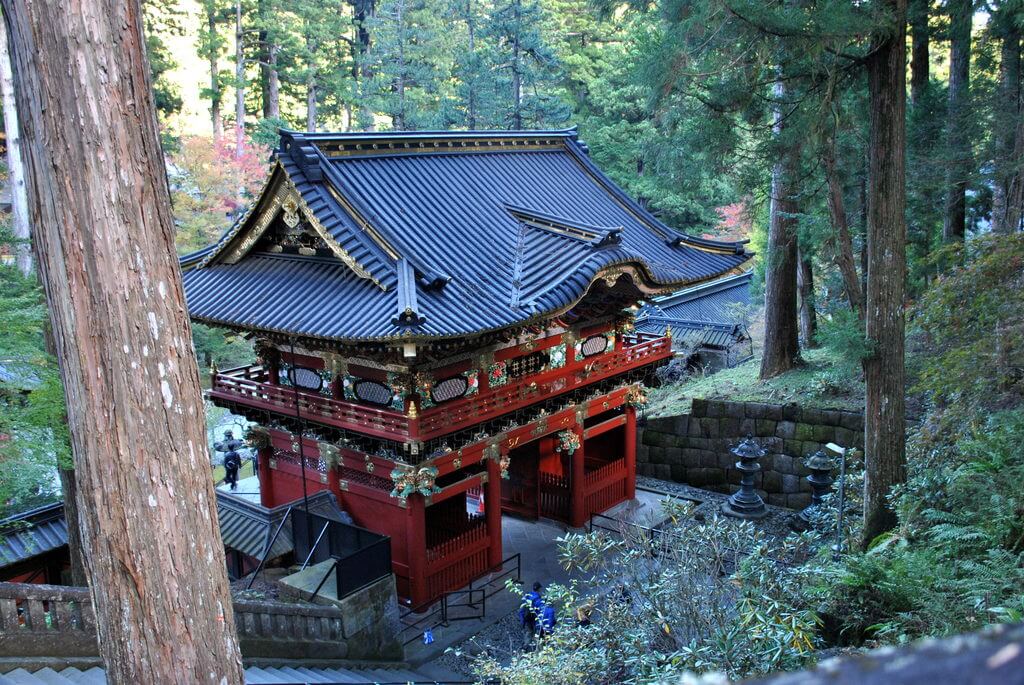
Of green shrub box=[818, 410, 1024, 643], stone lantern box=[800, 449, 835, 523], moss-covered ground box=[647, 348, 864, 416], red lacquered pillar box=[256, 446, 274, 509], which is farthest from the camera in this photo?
moss-covered ground box=[647, 348, 864, 416]

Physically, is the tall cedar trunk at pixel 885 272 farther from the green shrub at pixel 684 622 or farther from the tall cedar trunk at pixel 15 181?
the tall cedar trunk at pixel 15 181

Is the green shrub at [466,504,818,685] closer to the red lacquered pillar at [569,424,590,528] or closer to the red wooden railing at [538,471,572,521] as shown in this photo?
the red lacquered pillar at [569,424,590,528]

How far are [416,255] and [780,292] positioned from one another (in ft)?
31.4

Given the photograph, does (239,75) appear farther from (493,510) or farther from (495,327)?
(495,327)

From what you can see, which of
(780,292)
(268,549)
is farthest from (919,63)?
(268,549)

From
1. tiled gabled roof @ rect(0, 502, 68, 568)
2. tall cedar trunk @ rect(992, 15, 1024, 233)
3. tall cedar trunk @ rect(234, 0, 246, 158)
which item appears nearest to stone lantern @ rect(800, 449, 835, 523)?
tall cedar trunk @ rect(992, 15, 1024, 233)

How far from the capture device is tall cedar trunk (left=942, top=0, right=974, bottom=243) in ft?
41.8

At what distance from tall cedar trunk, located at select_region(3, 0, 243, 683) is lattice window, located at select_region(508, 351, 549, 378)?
29.3ft

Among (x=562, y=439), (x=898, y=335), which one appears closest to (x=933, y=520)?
(x=898, y=335)

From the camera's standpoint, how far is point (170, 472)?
139 inches

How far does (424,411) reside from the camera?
10672mm

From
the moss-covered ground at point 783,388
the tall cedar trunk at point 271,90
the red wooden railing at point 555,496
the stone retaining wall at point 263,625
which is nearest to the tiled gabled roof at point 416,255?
the stone retaining wall at point 263,625

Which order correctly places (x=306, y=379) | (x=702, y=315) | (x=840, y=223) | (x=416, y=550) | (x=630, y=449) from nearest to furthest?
1. (x=416, y=550)
2. (x=840, y=223)
3. (x=306, y=379)
4. (x=630, y=449)
5. (x=702, y=315)

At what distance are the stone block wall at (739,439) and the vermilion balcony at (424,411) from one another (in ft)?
9.53
